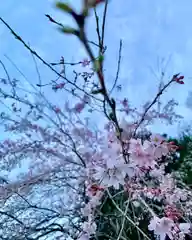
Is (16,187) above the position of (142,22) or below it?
below

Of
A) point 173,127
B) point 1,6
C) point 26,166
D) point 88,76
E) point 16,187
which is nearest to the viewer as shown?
point 1,6

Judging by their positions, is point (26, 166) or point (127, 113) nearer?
point (127, 113)

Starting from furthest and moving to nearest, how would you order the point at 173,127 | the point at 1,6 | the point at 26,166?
the point at 173,127, the point at 26,166, the point at 1,6

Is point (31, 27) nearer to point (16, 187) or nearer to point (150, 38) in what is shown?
point (150, 38)

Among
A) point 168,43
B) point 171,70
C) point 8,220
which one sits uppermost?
point 168,43

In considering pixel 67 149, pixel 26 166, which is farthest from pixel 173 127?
pixel 26 166

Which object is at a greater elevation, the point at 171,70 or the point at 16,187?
the point at 171,70

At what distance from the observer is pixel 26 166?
7.24ft

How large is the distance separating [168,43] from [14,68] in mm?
804

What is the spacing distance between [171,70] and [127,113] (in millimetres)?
313

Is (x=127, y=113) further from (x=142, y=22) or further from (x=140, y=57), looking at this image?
(x=142, y=22)

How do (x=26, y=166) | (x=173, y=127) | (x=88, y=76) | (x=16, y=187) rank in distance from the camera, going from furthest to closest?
(x=173, y=127)
(x=26, y=166)
(x=16, y=187)
(x=88, y=76)

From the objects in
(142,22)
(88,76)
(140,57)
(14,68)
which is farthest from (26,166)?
(142,22)

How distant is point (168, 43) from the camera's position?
6.72 feet
